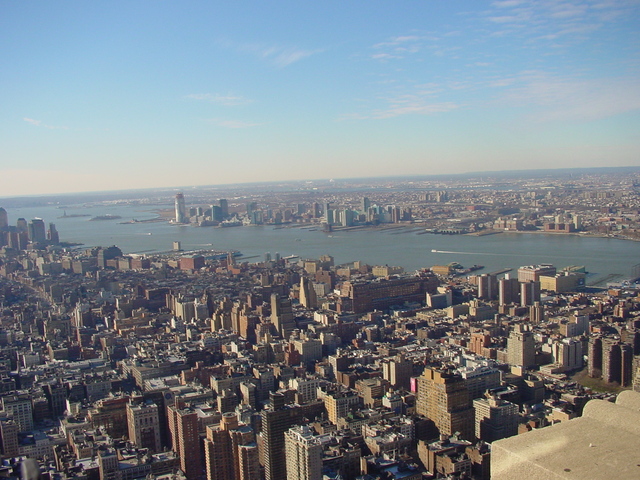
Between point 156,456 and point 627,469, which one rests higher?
point 627,469

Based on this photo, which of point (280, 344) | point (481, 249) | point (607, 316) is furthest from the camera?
point (481, 249)

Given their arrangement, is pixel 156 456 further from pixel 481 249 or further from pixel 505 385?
pixel 481 249

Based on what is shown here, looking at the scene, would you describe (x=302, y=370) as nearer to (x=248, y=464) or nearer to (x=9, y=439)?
(x=248, y=464)

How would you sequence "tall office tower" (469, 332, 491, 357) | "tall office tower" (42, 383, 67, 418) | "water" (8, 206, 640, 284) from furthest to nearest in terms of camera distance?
1. "water" (8, 206, 640, 284)
2. "tall office tower" (469, 332, 491, 357)
3. "tall office tower" (42, 383, 67, 418)

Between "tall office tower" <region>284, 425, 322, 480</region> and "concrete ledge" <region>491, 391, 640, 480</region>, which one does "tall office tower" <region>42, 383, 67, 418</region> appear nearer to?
"tall office tower" <region>284, 425, 322, 480</region>

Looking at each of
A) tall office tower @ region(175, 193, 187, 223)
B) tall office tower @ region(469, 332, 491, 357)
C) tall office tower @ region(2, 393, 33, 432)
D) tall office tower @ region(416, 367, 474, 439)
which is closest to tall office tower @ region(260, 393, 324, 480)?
tall office tower @ region(416, 367, 474, 439)

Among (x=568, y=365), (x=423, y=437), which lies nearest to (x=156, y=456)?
Answer: (x=423, y=437)
